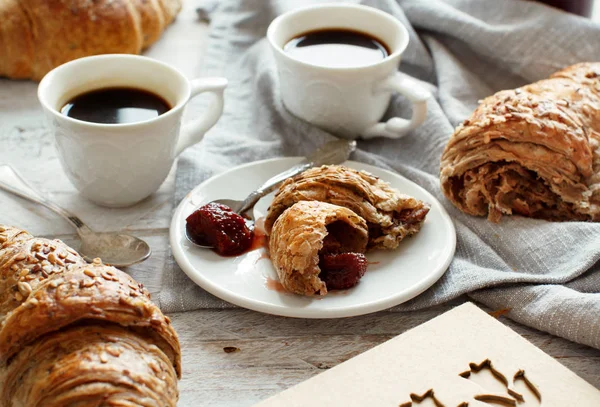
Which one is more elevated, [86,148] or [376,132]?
[86,148]

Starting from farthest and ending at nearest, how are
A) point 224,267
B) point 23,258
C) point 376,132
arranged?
point 376,132 → point 224,267 → point 23,258

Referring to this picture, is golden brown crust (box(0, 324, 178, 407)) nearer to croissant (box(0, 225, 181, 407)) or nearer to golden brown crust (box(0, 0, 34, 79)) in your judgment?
croissant (box(0, 225, 181, 407))

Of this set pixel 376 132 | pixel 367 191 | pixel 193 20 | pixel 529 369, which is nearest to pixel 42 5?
pixel 193 20

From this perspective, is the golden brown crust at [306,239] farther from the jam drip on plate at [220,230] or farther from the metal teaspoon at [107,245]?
the metal teaspoon at [107,245]

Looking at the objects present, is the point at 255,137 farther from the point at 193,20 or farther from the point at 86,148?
the point at 193,20

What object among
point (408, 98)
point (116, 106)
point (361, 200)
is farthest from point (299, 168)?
point (116, 106)

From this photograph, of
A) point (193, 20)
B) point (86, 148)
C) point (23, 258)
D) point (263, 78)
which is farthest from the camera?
point (193, 20)

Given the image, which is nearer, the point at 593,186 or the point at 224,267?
the point at 224,267
